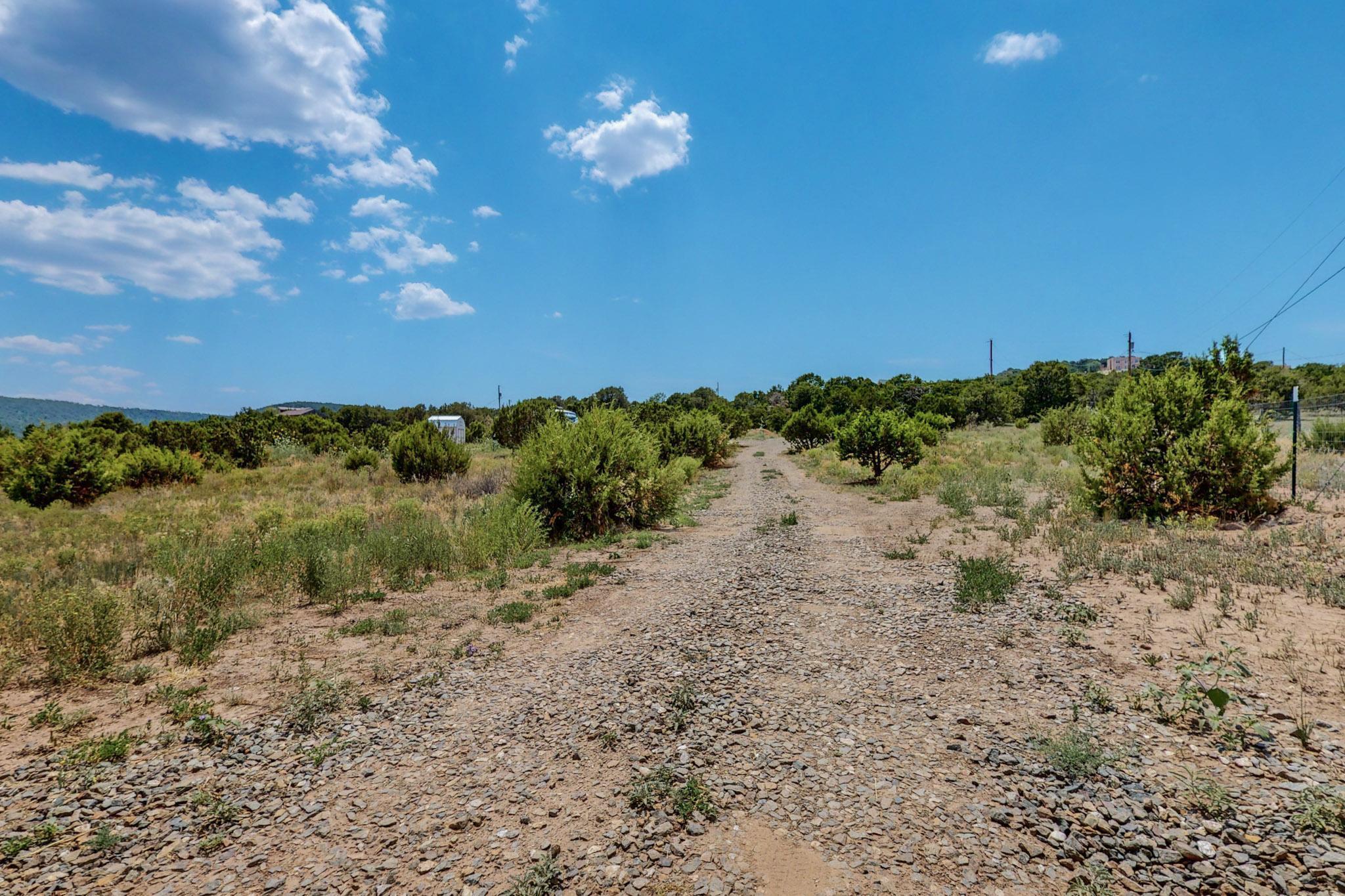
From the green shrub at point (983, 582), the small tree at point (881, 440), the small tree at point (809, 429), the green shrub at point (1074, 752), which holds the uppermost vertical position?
the small tree at point (809, 429)

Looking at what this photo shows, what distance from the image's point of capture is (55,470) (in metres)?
16.3

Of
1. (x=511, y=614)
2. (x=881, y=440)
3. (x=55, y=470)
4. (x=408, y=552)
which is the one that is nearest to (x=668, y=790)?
Answer: (x=511, y=614)

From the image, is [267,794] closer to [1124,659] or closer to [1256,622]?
[1124,659]

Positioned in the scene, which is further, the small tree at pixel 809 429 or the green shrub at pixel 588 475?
the small tree at pixel 809 429

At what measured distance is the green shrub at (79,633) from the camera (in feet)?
15.7

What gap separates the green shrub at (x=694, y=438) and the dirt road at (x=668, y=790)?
72.5ft

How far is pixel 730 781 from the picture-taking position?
3408 millimetres

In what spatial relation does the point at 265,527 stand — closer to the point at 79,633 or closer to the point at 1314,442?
the point at 79,633

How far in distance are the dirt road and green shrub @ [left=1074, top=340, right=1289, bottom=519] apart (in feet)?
26.1

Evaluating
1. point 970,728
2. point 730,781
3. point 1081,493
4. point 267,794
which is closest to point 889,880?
point 730,781

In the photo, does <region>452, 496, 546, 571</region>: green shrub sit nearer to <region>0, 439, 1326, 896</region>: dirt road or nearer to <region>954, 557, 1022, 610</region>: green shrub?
<region>0, 439, 1326, 896</region>: dirt road

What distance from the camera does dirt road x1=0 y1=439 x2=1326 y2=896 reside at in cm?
271

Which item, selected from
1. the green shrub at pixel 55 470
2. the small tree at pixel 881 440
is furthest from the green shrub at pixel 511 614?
the green shrub at pixel 55 470

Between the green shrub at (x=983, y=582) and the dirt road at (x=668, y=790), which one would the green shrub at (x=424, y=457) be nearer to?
the dirt road at (x=668, y=790)
